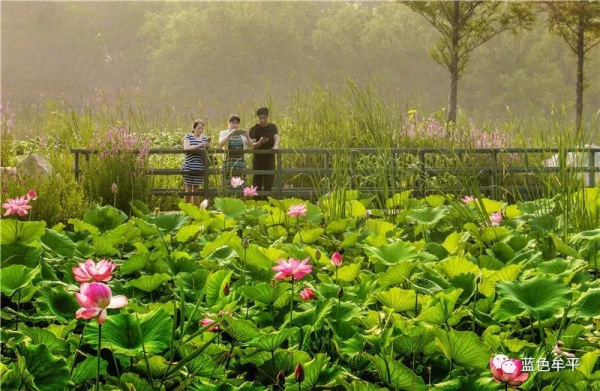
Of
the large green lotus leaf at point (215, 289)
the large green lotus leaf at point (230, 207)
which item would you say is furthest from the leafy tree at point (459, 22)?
the large green lotus leaf at point (215, 289)

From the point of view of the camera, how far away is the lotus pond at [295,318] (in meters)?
1.60

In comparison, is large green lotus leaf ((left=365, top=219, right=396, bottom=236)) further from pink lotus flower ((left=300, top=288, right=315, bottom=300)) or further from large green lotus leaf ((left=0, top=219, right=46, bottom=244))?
large green lotus leaf ((left=0, top=219, right=46, bottom=244))

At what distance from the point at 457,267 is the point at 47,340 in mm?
1177

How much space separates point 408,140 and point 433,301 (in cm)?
870

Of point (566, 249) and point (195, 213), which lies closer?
point (566, 249)

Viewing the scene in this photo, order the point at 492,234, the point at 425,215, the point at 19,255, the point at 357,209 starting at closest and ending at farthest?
the point at 19,255, the point at 492,234, the point at 425,215, the point at 357,209

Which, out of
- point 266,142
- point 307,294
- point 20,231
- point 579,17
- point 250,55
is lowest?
point 307,294

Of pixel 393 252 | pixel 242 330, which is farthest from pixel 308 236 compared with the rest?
pixel 242 330

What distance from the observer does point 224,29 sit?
45156 millimetres

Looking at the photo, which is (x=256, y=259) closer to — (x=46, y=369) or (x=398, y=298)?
(x=398, y=298)

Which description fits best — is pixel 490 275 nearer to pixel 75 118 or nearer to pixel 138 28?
pixel 75 118

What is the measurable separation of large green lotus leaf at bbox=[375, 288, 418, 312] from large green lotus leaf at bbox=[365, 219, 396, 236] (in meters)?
1.14

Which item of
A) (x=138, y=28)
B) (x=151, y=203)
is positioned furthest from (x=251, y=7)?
(x=151, y=203)

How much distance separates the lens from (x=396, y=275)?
2.25 meters
